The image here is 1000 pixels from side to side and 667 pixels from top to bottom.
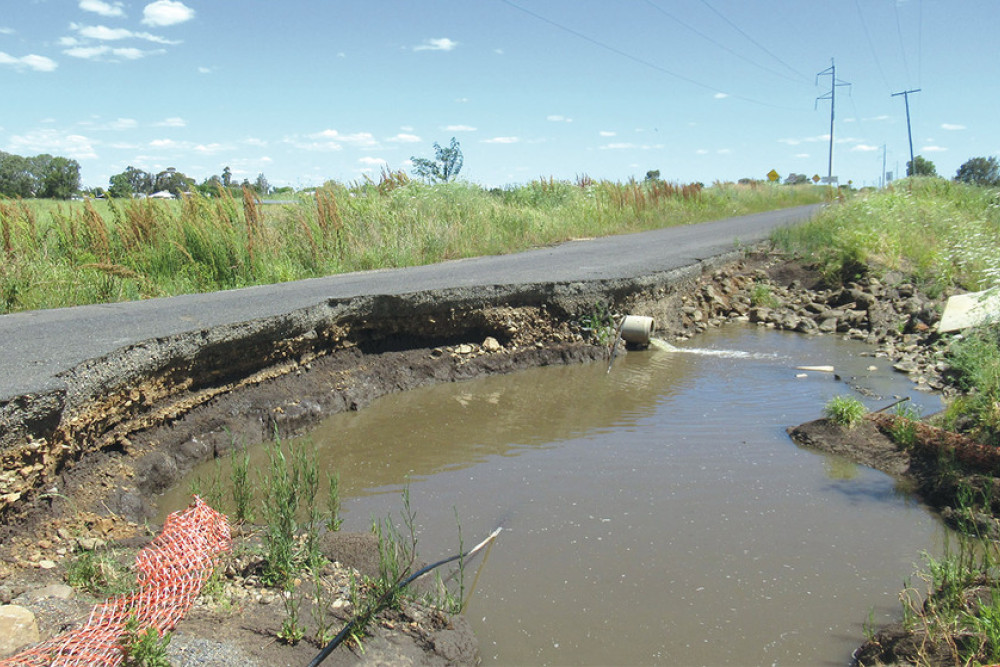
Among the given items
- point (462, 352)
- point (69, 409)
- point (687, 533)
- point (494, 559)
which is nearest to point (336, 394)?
point (462, 352)

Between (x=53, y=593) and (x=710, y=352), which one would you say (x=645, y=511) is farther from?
(x=710, y=352)

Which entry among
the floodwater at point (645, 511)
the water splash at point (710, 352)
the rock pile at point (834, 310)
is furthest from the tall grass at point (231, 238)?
the water splash at point (710, 352)

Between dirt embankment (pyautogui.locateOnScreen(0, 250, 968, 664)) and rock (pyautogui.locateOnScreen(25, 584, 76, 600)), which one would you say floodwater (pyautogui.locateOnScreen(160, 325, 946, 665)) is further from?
rock (pyautogui.locateOnScreen(25, 584, 76, 600))

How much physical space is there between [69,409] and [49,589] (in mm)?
1589

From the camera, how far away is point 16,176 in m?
29.0

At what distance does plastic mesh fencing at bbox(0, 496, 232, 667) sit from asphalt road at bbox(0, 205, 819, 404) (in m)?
1.27

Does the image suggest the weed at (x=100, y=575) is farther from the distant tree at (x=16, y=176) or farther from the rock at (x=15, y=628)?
the distant tree at (x=16, y=176)

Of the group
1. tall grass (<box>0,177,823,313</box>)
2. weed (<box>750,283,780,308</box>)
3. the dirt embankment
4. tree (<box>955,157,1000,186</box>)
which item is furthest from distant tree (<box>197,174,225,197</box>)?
Result: tree (<box>955,157,1000,186</box>)

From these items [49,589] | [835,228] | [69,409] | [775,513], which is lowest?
[775,513]

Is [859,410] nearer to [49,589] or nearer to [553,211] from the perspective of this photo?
[49,589]

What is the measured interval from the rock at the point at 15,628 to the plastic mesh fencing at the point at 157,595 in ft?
0.21

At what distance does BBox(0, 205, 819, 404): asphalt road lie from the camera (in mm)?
5027

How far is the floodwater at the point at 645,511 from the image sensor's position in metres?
3.49

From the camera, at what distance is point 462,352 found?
8.23 m
